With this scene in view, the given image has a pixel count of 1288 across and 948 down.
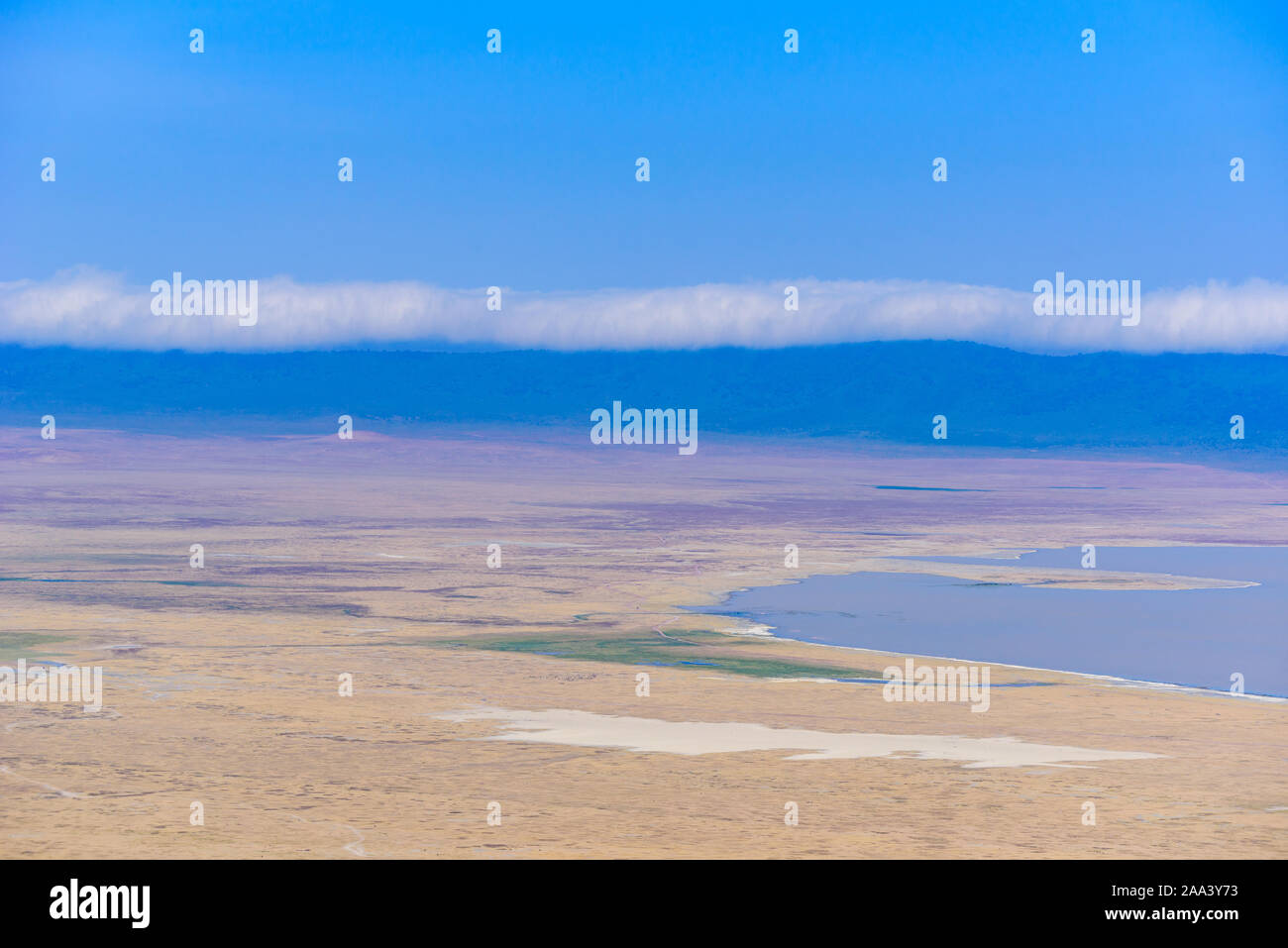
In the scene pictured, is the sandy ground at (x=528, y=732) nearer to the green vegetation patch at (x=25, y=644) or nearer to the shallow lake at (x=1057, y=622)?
the green vegetation patch at (x=25, y=644)

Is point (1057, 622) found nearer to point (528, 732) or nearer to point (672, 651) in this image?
point (672, 651)

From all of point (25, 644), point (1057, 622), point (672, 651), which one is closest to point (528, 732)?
point (672, 651)

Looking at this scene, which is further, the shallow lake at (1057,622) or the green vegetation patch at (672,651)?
the shallow lake at (1057,622)

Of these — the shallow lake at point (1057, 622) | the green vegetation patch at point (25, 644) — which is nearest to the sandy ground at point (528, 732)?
the green vegetation patch at point (25, 644)

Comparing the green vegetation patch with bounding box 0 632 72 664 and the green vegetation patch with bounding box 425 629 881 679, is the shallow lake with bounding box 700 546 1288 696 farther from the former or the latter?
the green vegetation patch with bounding box 0 632 72 664
